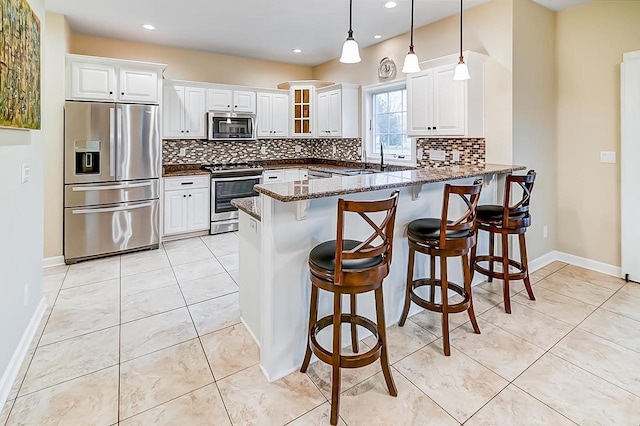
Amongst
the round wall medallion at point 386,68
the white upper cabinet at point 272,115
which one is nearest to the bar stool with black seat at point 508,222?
the round wall medallion at point 386,68

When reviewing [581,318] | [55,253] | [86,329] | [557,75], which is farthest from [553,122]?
[55,253]

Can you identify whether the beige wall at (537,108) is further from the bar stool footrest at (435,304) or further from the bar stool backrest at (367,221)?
the bar stool backrest at (367,221)

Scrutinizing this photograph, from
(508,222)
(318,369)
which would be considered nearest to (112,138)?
(318,369)

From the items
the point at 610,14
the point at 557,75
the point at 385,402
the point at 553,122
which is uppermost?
the point at 610,14

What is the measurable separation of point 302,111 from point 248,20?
206 cm

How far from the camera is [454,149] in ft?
13.3

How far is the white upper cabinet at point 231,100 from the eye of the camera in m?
5.39

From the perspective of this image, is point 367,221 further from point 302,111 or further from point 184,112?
point 302,111

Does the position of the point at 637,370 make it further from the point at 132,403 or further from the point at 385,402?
the point at 132,403

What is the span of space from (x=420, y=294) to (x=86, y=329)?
8.52ft

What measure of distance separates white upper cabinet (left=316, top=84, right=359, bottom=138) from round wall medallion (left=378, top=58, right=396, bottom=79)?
54 centimetres

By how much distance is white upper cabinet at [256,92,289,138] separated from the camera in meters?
5.87

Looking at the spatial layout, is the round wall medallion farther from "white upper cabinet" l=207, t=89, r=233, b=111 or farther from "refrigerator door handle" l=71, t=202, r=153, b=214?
"refrigerator door handle" l=71, t=202, r=153, b=214

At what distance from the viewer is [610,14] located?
11.1 feet
